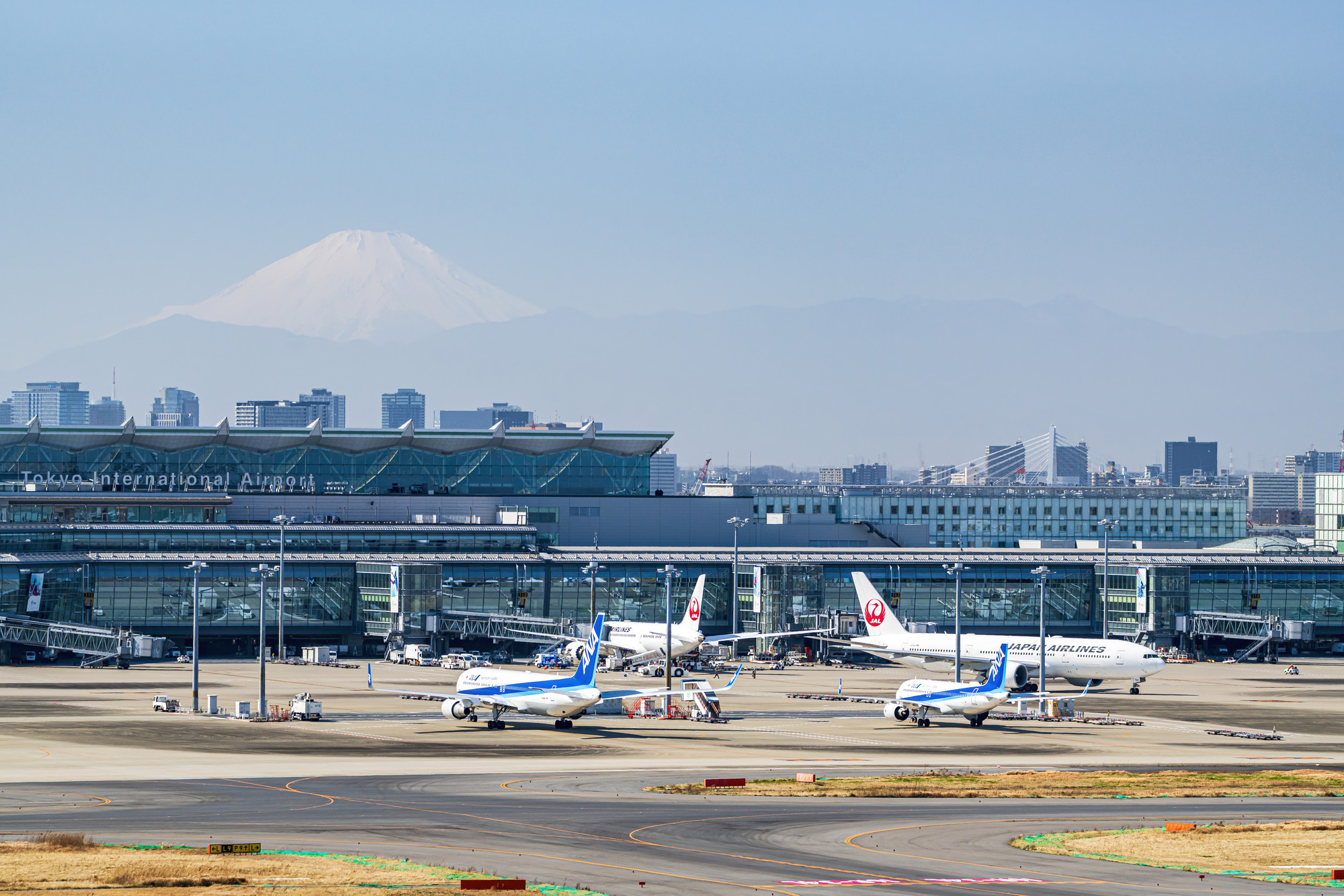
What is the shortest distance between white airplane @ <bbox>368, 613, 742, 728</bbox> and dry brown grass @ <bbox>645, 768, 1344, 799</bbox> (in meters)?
25.5

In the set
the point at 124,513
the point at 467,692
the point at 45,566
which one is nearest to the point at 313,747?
the point at 467,692

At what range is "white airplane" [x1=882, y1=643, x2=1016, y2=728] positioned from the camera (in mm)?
104250

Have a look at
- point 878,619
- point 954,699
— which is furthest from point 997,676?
point 878,619

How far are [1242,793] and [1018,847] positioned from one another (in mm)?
20985

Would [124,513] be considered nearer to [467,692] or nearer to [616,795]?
[467,692]

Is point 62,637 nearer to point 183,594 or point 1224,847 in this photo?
point 183,594

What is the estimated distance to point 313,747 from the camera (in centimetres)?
8756

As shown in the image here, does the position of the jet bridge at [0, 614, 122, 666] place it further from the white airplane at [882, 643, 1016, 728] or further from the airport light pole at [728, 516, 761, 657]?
the white airplane at [882, 643, 1016, 728]

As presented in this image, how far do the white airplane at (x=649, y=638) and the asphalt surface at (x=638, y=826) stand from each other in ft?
225

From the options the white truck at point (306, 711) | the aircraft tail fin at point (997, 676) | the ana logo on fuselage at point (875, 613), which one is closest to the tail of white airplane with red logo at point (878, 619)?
the ana logo on fuselage at point (875, 613)

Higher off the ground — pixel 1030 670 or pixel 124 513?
pixel 124 513

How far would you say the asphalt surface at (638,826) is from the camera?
48.9m

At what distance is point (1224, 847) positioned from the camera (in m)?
55.7

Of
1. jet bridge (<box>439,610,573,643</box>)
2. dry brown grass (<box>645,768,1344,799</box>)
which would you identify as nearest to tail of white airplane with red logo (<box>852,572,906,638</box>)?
jet bridge (<box>439,610,573,643</box>)
